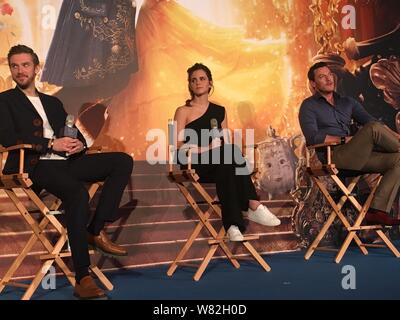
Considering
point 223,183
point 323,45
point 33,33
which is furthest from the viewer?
point 323,45

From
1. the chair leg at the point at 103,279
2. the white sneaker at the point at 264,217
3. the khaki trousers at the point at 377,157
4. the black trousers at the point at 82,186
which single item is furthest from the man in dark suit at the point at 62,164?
the khaki trousers at the point at 377,157

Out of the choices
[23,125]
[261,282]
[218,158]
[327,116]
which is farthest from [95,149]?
[327,116]

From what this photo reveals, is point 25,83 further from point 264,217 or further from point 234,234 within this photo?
point 264,217

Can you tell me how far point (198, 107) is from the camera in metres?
4.40

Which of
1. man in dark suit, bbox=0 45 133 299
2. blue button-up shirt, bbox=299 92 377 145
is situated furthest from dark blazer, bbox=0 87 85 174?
blue button-up shirt, bbox=299 92 377 145

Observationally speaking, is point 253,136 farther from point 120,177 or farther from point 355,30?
point 120,177

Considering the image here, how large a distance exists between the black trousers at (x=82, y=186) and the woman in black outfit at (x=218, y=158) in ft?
2.09

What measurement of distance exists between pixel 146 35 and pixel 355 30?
87.7 inches

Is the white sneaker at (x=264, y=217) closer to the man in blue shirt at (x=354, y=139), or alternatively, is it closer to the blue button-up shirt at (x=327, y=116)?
the man in blue shirt at (x=354, y=139)

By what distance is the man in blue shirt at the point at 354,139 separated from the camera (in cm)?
431

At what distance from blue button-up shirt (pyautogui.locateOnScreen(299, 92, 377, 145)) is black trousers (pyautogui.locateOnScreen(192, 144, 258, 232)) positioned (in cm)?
94

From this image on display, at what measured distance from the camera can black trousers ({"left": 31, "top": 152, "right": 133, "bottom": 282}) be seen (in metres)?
3.13

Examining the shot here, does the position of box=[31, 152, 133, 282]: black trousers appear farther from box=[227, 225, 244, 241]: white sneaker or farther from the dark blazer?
box=[227, 225, 244, 241]: white sneaker
